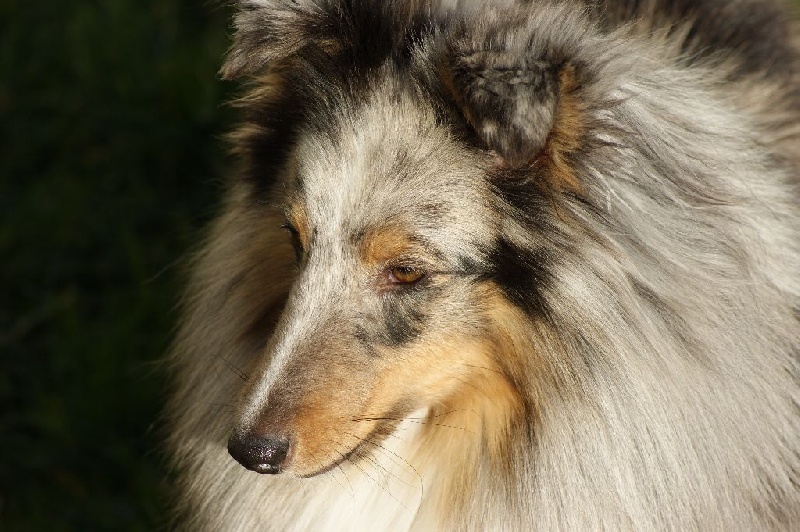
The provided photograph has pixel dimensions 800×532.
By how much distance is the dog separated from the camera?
7.95ft

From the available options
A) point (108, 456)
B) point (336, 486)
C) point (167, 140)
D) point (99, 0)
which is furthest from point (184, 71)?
point (336, 486)

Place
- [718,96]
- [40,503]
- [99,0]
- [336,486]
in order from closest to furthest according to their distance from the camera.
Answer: [718,96] < [336,486] < [40,503] < [99,0]

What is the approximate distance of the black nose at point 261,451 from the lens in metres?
2.42

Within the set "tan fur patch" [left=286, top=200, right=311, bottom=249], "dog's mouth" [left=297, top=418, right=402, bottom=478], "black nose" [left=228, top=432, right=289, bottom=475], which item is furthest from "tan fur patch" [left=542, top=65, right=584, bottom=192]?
"black nose" [left=228, top=432, right=289, bottom=475]

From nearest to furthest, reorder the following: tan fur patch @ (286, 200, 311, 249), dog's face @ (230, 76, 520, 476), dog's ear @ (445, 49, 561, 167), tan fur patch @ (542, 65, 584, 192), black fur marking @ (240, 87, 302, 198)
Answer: dog's ear @ (445, 49, 561, 167)
tan fur patch @ (542, 65, 584, 192)
dog's face @ (230, 76, 520, 476)
tan fur patch @ (286, 200, 311, 249)
black fur marking @ (240, 87, 302, 198)

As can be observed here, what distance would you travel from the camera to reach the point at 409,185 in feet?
8.07

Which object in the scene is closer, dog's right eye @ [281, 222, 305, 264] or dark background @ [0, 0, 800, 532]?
dog's right eye @ [281, 222, 305, 264]

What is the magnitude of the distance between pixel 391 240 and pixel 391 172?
0.48ft

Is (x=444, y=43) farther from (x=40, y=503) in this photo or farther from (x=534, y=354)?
(x=40, y=503)

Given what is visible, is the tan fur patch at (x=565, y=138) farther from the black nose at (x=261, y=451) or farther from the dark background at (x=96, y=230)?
the dark background at (x=96, y=230)

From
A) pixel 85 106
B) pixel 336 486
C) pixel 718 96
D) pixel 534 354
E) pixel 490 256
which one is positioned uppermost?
pixel 718 96

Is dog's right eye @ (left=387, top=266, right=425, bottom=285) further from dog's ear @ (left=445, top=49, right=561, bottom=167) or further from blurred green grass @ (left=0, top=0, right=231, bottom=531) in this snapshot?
blurred green grass @ (left=0, top=0, right=231, bottom=531)

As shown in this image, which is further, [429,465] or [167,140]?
[167,140]

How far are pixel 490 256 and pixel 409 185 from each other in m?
0.23
